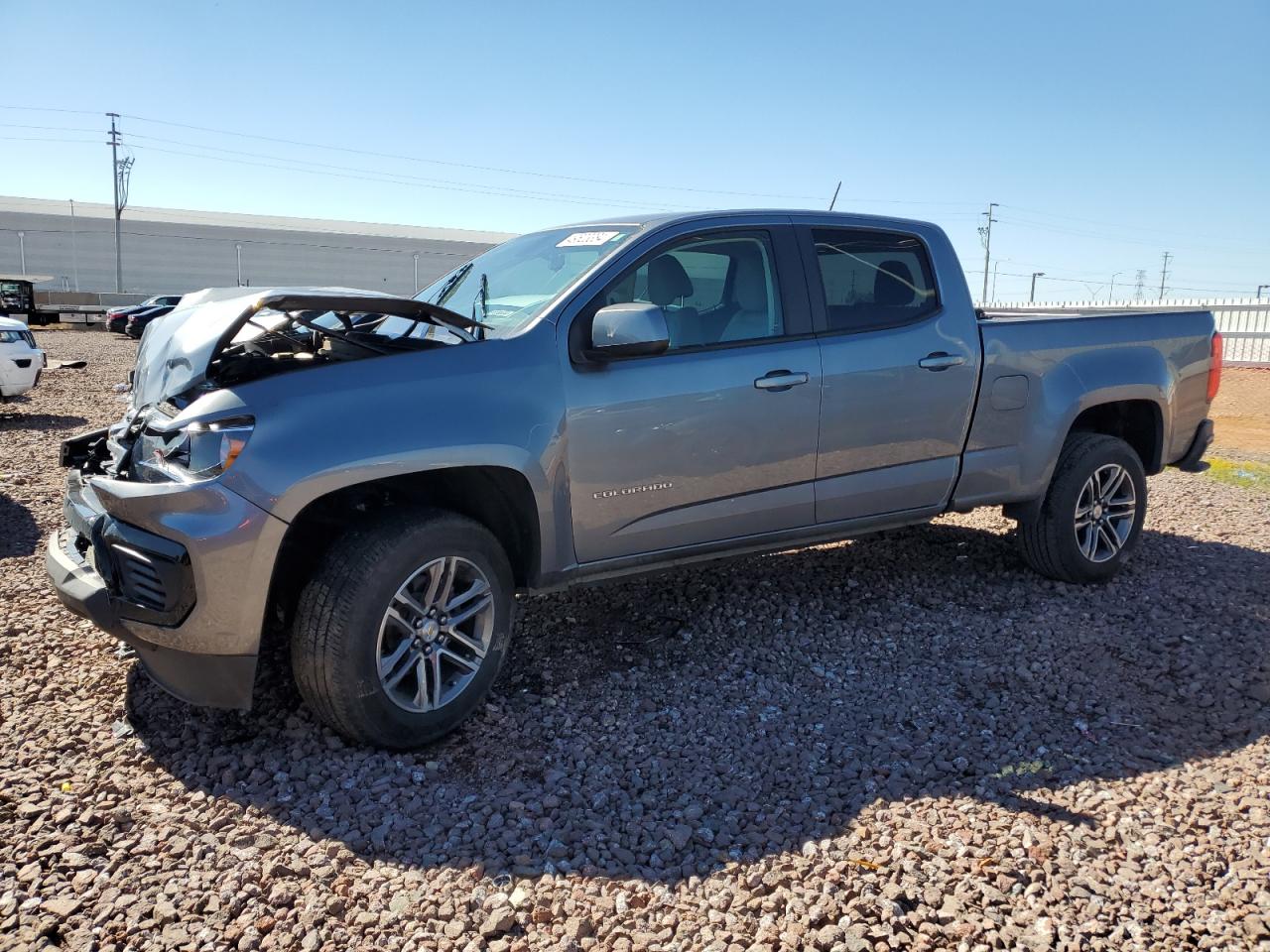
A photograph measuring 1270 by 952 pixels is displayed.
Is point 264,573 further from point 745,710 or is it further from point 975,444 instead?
point 975,444

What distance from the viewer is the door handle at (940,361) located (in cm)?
453

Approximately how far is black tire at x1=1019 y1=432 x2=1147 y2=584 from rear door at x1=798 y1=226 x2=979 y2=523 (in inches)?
31.7

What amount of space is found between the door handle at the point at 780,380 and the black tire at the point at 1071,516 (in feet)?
6.26

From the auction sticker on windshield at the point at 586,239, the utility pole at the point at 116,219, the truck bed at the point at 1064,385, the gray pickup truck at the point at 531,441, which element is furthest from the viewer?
the utility pole at the point at 116,219

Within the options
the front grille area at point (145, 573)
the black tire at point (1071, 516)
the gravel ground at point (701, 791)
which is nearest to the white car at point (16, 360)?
the gravel ground at point (701, 791)

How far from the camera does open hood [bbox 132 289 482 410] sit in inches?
127

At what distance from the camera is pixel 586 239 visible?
4.26 metres

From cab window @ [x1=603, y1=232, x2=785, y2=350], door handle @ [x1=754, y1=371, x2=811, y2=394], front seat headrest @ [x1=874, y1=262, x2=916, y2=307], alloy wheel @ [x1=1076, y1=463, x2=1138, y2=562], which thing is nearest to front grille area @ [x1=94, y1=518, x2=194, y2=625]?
cab window @ [x1=603, y1=232, x2=785, y2=350]

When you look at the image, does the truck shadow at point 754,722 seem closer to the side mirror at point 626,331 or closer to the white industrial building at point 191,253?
the side mirror at point 626,331

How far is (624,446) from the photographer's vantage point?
371cm

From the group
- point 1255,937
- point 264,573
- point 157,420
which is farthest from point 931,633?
point 157,420

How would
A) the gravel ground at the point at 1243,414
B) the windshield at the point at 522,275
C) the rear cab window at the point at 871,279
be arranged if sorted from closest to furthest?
1. the windshield at the point at 522,275
2. the rear cab window at the point at 871,279
3. the gravel ground at the point at 1243,414

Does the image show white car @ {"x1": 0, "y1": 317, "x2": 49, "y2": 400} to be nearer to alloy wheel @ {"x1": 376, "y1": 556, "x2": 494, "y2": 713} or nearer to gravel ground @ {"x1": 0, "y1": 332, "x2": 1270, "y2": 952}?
gravel ground @ {"x1": 0, "y1": 332, "x2": 1270, "y2": 952}

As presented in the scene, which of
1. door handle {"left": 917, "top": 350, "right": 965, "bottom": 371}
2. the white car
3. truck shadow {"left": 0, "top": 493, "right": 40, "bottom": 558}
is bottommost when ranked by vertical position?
truck shadow {"left": 0, "top": 493, "right": 40, "bottom": 558}
